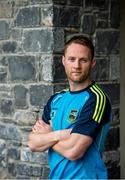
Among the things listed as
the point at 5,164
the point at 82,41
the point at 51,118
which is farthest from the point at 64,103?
the point at 5,164

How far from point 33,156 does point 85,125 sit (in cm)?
249

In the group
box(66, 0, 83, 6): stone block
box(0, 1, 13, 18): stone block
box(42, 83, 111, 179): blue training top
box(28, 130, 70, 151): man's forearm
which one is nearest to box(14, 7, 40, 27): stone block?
box(0, 1, 13, 18): stone block

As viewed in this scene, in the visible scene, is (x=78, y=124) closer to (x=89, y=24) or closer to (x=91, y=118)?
(x=91, y=118)

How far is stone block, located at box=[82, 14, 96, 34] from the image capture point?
529 cm

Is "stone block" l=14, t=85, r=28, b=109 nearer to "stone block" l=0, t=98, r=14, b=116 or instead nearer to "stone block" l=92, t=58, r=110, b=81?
"stone block" l=0, t=98, r=14, b=116

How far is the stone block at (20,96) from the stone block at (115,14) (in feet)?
4.49

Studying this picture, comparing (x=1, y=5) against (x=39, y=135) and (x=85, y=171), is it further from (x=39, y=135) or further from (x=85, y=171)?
(x=85, y=171)

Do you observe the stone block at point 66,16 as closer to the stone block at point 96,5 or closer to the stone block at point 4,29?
the stone block at point 96,5

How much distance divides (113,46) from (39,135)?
2.75 m

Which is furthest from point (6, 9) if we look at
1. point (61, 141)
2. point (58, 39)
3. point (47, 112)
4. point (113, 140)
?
point (61, 141)

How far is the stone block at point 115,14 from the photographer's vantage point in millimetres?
5573

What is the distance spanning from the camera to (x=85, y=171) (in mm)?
2805

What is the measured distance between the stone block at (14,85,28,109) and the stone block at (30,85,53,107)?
113 millimetres

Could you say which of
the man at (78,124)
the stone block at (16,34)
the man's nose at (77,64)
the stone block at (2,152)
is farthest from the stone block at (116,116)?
the man's nose at (77,64)
